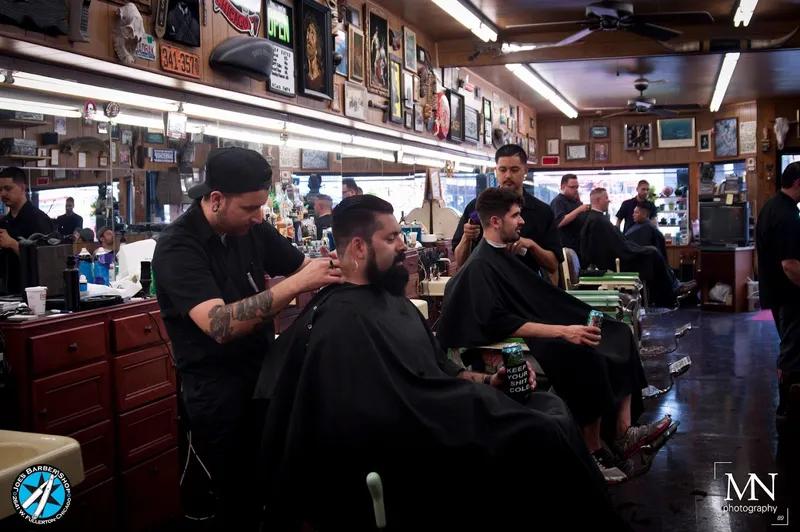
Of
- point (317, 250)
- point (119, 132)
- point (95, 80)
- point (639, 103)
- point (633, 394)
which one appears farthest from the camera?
point (639, 103)

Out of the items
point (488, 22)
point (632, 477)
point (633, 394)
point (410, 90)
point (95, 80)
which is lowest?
point (632, 477)

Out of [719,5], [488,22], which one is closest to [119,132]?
[488,22]

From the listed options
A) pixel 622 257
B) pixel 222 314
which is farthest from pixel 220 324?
pixel 622 257

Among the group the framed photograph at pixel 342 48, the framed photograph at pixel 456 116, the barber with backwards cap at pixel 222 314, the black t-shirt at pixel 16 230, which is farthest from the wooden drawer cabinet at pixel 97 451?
the framed photograph at pixel 456 116

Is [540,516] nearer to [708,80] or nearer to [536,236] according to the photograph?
[536,236]

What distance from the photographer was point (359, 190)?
5.47m

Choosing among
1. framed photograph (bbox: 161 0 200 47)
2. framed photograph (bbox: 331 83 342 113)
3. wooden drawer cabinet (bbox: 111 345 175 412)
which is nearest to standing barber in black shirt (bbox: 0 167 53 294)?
wooden drawer cabinet (bbox: 111 345 175 412)

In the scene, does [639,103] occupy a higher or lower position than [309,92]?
higher

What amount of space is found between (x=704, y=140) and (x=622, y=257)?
5.90 metres

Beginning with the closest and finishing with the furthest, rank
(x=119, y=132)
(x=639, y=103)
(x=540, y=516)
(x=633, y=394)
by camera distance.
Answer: (x=540, y=516), (x=119, y=132), (x=633, y=394), (x=639, y=103)

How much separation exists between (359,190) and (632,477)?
→ 9.67 feet

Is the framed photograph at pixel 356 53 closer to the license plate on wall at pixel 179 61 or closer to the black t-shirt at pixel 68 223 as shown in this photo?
the license plate on wall at pixel 179 61

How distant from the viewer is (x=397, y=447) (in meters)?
2.01

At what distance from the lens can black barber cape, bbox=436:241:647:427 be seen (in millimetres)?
3158
